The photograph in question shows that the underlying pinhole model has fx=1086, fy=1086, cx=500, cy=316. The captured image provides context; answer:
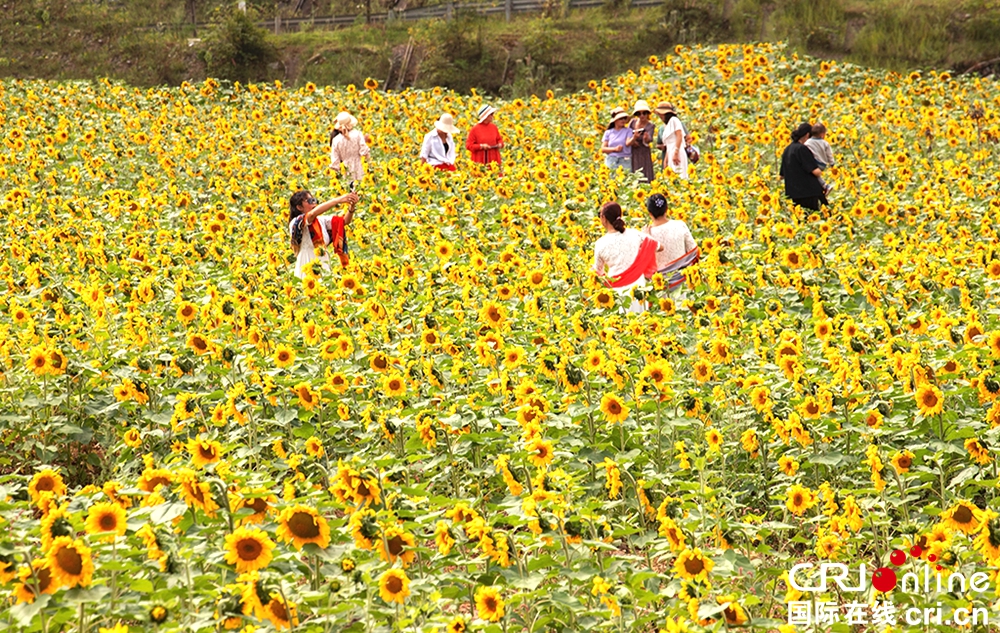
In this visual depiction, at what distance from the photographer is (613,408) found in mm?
4641

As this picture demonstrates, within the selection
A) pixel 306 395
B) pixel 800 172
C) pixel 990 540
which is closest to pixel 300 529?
pixel 306 395

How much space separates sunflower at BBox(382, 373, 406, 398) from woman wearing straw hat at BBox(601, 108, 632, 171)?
7279mm

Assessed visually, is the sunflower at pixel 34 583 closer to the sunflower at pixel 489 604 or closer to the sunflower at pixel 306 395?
the sunflower at pixel 489 604

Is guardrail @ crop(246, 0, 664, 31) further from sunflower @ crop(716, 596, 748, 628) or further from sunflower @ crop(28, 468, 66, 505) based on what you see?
sunflower @ crop(716, 596, 748, 628)

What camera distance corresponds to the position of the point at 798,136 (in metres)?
10.6

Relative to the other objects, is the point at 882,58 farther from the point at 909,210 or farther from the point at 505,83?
the point at 909,210

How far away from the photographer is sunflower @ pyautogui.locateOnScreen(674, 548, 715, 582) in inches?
132

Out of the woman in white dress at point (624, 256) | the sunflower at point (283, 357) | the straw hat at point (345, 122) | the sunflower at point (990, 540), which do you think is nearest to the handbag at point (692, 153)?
the straw hat at point (345, 122)

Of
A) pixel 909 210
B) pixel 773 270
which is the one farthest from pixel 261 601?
pixel 909 210

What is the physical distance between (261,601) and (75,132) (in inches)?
527

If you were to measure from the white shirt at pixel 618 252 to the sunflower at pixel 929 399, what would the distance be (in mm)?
2739

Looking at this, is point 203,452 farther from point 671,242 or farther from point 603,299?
point 671,242

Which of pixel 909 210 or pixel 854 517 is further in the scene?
pixel 909 210

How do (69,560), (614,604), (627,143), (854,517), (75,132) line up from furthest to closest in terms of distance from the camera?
(75,132) < (627,143) < (854,517) < (614,604) < (69,560)
